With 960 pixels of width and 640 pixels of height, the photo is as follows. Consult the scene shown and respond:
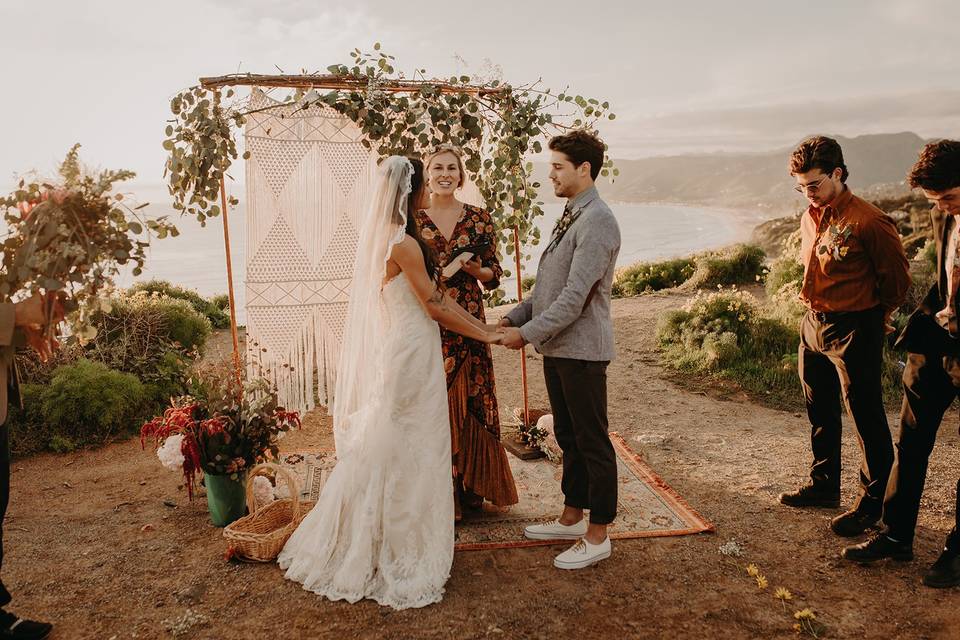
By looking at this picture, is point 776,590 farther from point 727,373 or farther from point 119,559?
point 727,373

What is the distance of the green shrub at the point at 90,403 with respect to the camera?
5781 mm

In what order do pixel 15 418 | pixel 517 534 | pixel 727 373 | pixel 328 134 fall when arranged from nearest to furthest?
pixel 517 534
pixel 328 134
pixel 15 418
pixel 727 373

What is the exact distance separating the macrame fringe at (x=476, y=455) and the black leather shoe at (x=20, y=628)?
207cm

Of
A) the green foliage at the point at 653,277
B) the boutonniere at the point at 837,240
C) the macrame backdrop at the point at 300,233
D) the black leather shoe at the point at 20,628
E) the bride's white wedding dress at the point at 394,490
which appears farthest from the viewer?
the green foliage at the point at 653,277

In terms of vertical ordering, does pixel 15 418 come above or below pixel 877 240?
below

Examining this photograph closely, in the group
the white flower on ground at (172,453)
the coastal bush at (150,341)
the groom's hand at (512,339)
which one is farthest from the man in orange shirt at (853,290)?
the coastal bush at (150,341)

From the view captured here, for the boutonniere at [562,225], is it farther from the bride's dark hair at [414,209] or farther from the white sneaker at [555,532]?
the white sneaker at [555,532]

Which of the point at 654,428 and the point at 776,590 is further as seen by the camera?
the point at 654,428

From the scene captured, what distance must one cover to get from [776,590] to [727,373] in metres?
4.37

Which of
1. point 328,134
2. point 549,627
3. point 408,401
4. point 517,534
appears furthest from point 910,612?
point 328,134

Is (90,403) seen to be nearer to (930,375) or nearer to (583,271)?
(583,271)

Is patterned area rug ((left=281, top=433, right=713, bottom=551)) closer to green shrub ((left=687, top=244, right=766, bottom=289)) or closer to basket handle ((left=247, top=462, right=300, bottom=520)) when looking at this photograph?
basket handle ((left=247, top=462, right=300, bottom=520))

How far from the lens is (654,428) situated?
6.01 metres

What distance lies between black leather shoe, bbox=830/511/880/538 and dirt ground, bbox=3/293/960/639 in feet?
0.21
